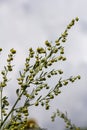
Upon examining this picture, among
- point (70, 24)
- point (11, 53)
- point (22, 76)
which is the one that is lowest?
point (22, 76)

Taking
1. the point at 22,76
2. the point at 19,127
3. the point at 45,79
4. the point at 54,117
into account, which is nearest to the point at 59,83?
the point at 45,79

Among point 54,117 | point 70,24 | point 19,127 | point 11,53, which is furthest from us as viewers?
point 54,117

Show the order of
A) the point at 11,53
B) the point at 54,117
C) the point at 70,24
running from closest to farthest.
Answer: the point at 11,53
the point at 70,24
the point at 54,117

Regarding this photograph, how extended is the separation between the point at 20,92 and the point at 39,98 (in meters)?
0.39

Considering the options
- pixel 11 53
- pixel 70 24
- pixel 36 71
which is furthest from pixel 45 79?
pixel 70 24

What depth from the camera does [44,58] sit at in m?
6.20

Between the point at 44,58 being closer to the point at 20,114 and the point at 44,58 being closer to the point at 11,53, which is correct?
the point at 11,53

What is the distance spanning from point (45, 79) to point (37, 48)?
566 millimetres

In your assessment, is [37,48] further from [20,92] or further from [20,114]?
[20,114]

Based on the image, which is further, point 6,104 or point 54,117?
point 54,117

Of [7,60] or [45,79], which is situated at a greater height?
[7,60]

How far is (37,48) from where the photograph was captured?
615cm

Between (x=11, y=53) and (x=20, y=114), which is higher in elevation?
(x=11, y=53)

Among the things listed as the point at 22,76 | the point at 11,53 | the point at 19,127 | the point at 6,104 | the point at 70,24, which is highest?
the point at 70,24
